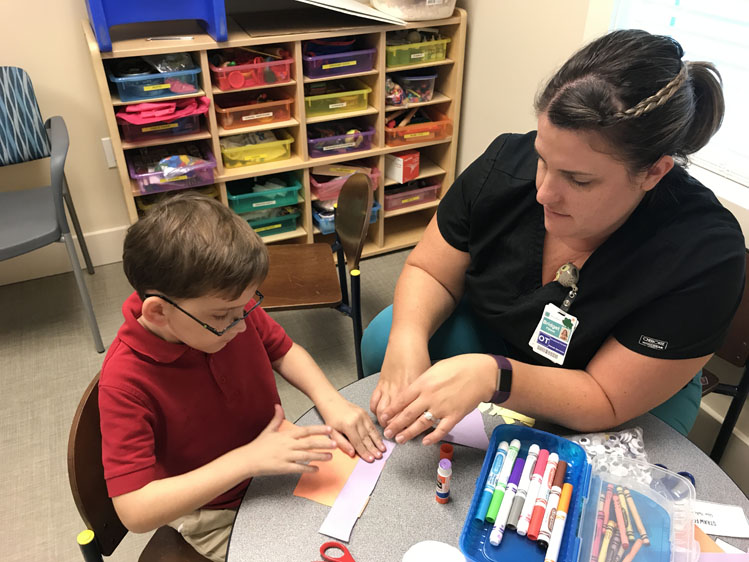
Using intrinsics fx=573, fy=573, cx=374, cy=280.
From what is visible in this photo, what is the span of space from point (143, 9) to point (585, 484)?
2061mm

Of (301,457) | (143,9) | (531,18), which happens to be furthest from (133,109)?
(301,457)

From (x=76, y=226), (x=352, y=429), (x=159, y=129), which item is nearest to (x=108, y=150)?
(x=76, y=226)

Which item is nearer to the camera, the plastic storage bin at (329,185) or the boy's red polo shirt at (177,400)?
the boy's red polo shirt at (177,400)

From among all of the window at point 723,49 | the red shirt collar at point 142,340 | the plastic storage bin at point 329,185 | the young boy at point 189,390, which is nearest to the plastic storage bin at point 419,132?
the plastic storage bin at point 329,185

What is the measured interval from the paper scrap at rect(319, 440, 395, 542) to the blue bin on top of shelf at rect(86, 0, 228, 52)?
172 centimetres

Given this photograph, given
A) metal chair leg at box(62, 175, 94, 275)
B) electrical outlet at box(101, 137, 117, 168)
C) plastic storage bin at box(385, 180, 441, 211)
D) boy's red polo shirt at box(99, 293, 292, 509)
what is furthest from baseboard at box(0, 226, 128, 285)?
boy's red polo shirt at box(99, 293, 292, 509)

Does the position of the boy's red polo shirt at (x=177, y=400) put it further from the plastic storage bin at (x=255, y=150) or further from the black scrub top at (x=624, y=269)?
the plastic storage bin at (x=255, y=150)

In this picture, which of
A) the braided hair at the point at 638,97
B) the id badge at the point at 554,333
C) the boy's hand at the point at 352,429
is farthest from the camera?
the id badge at the point at 554,333

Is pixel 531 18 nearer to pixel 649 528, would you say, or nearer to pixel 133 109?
pixel 133 109

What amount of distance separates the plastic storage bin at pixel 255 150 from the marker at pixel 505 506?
6.17 ft

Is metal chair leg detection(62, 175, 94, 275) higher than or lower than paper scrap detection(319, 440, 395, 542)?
lower

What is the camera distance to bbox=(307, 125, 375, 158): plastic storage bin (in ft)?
8.16

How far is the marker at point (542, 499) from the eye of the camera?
78 cm

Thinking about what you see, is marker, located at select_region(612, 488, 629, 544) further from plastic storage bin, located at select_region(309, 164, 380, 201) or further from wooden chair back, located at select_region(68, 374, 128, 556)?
plastic storage bin, located at select_region(309, 164, 380, 201)
